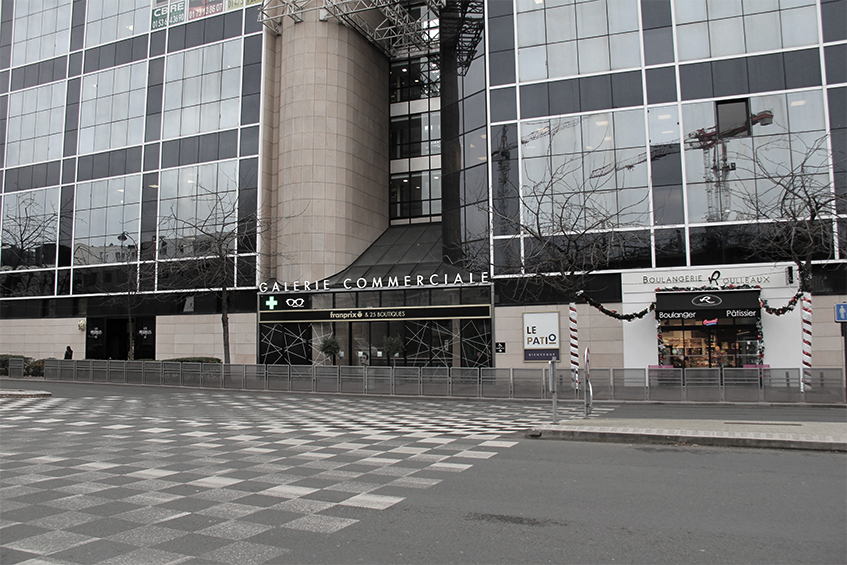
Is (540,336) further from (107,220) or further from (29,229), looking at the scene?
(29,229)

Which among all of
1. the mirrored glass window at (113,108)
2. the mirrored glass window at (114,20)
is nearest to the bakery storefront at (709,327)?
the mirrored glass window at (113,108)

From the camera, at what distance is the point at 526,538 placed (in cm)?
547

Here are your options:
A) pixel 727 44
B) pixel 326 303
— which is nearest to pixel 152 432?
pixel 326 303

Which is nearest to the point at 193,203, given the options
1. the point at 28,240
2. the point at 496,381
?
the point at 28,240

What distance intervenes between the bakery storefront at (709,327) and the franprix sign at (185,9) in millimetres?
29708

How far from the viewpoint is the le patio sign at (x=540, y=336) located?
27.3m

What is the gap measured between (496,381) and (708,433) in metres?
11.9

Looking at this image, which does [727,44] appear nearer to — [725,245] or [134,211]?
[725,245]

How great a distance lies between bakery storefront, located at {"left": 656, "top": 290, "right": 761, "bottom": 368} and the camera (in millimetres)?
24641

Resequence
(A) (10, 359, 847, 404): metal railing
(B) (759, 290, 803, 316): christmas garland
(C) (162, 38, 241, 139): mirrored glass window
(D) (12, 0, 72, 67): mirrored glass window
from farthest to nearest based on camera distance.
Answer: (D) (12, 0, 72, 67): mirrored glass window
(C) (162, 38, 241, 139): mirrored glass window
(B) (759, 290, 803, 316): christmas garland
(A) (10, 359, 847, 404): metal railing

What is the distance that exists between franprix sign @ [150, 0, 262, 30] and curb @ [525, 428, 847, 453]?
33.9 meters

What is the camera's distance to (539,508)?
21.1 ft

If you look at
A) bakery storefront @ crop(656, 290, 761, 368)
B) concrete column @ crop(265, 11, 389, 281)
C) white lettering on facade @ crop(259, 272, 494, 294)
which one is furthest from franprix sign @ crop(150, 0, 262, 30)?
bakery storefront @ crop(656, 290, 761, 368)

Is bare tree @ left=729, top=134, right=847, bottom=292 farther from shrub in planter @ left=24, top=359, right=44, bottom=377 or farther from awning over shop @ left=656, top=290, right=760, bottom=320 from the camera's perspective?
shrub in planter @ left=24, top=359, right=44, bottom=377
